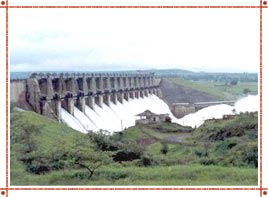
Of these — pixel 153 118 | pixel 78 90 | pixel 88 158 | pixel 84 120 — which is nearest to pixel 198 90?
pixel 153 118

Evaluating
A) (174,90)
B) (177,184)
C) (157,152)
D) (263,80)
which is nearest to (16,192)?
(177,184)

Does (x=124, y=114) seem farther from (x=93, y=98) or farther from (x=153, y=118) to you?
(x=153, y=118)

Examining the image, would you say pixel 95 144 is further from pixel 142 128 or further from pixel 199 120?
pixel 199 120

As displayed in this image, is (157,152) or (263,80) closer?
(263,80)

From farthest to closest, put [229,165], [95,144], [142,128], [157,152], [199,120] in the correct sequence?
[199,120], [142,128], [157,152], [95,144], [229,165]

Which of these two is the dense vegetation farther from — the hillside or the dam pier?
the dam pier

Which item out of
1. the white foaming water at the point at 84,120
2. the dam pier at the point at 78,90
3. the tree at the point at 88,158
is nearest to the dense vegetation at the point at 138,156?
the tree at the point at 88,158

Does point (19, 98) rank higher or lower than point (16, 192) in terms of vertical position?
higher
